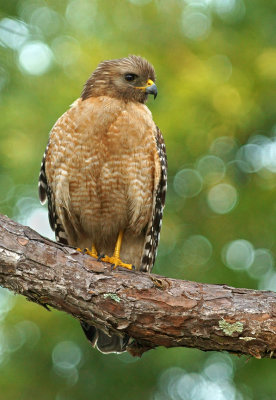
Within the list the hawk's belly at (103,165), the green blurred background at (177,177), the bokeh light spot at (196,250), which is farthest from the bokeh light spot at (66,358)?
the hawk's belly at (103,165)

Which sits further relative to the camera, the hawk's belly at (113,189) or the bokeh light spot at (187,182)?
the bokeh light spot at (187,182)

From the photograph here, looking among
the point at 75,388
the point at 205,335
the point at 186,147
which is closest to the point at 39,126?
the point at 186,147

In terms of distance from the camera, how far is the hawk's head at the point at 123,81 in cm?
614

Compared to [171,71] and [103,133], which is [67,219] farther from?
[171,71]

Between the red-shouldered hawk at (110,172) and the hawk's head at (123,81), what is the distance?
0.01 meters

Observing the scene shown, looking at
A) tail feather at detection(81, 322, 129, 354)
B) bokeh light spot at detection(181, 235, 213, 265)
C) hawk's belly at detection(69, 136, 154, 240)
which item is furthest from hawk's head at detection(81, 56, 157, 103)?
bokeh light spot at detection(181, 235, 213, 265)

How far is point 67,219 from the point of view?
6066 mm

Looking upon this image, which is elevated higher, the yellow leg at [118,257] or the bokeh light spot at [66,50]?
the bokeh light spot at [66,50]

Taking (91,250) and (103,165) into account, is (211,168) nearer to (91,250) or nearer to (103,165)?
(91,250)

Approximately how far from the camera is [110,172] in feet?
18.6

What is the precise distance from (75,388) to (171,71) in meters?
4.82

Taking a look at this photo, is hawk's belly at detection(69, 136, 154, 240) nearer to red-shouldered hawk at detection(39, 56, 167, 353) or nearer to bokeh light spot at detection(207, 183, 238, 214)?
red-shouldered hawk at detection(39, 56, 167, 353)

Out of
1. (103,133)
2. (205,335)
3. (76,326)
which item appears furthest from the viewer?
(76,326)

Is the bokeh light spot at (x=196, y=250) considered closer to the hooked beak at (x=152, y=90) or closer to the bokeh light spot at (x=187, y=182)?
the bokeh light spot at (x=187, y=182)
